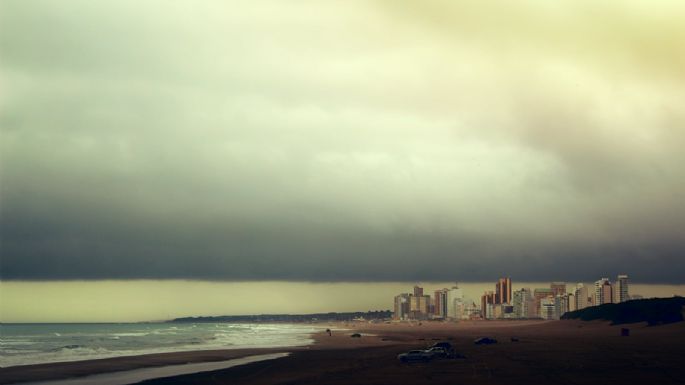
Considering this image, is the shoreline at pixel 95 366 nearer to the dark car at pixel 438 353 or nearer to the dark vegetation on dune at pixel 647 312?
the dark car at pixel 438 353

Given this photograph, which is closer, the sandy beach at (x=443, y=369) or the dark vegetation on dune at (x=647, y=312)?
the sandy beach at (x=443, y=369)

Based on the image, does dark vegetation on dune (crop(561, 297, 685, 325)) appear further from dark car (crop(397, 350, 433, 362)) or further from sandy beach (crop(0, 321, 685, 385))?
dark car (crop(397, 350, 433, 362))

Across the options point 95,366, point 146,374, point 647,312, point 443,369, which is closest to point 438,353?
point 443,369

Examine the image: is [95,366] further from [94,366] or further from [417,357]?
[417,357]

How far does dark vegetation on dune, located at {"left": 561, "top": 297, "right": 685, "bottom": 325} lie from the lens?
453 feet

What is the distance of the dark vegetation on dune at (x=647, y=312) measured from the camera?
138000mm

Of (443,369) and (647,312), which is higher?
(443,369)

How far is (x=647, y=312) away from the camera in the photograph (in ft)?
480

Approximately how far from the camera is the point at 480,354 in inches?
2931

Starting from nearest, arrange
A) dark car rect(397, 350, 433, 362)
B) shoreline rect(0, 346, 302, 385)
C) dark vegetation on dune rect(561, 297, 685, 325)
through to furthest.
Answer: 1. shoreline rect(0, 346, 302, 385)
2. dark car rect(397, 350, 433, 362)
3. dark vegetation on dune rect(561, 297, 685, 325)

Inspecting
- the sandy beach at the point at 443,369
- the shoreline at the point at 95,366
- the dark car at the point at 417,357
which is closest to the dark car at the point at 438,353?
the dark car at the point at 417,357

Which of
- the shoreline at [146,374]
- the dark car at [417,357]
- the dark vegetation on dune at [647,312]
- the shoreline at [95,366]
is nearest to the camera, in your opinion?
the shoreline at [146,374]

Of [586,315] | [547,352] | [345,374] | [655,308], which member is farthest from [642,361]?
[586,315]

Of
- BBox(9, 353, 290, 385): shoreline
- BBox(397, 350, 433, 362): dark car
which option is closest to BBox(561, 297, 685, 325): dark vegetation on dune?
BBox(397, 350, 433, 362): dark car
